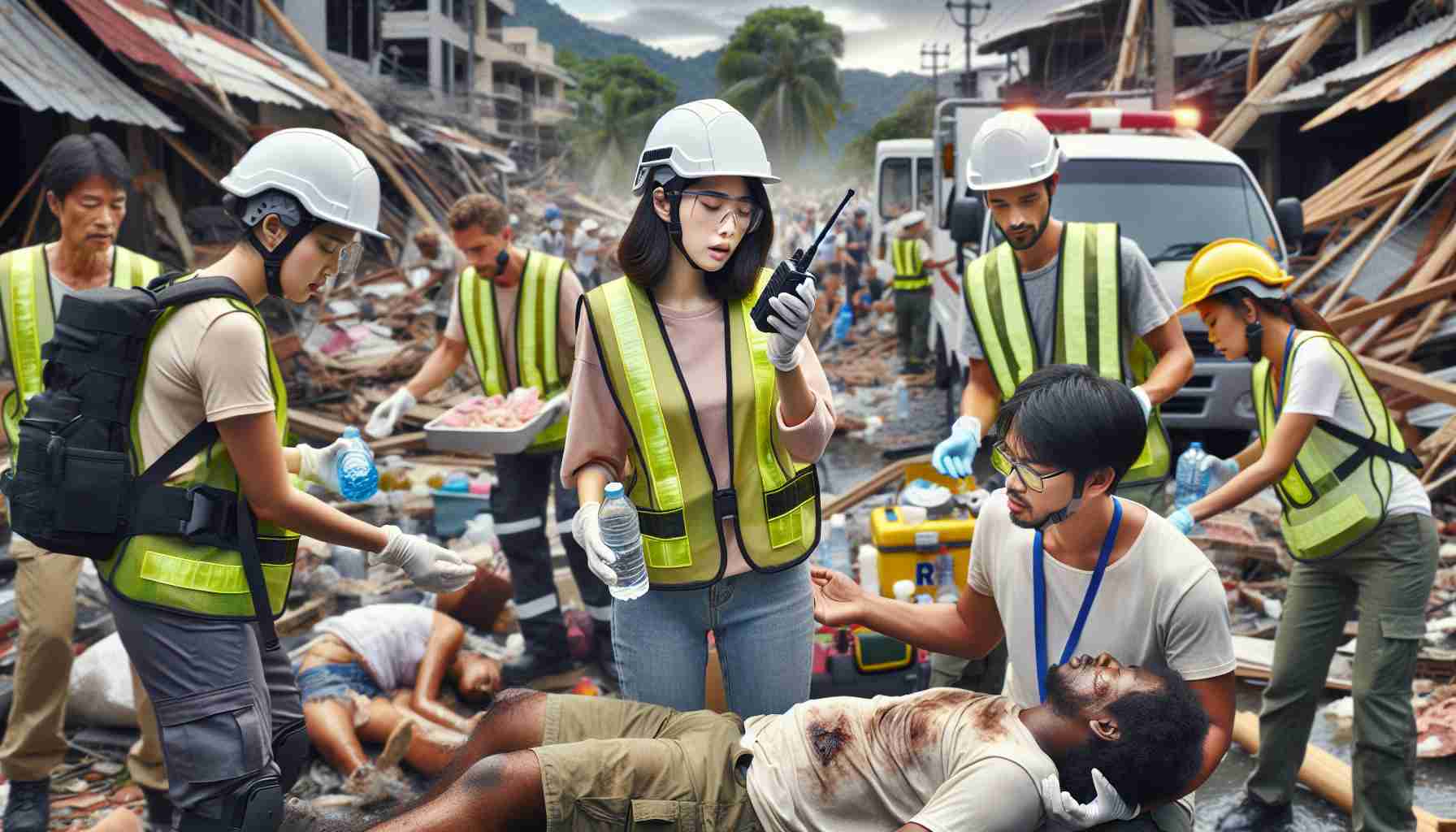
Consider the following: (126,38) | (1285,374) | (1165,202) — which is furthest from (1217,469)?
(126,38)

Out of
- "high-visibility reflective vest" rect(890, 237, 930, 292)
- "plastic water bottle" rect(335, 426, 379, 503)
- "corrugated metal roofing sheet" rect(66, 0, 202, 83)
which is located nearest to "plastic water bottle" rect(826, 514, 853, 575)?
"plastic water bottle" rect(335, 426, 379, 503)

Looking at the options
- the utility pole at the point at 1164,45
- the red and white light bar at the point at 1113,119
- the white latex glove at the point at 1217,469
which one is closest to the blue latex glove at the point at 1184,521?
the white latex glove at the point at 1217,469

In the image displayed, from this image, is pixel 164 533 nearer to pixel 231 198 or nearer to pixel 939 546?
pixel 231 198

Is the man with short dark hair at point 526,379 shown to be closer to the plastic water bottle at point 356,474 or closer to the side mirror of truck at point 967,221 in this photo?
the plastic water bottle at point 356,474

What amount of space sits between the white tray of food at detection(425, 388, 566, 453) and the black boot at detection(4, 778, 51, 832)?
1854mm

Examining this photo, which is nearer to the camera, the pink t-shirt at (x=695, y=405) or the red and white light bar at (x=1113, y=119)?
the pink t-shirt at (x=695, y=405)

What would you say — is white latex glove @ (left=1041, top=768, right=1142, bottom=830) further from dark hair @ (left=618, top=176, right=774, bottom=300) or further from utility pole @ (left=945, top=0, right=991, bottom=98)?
utility pole @ (left=945, top=0, right=991, bottom=98)

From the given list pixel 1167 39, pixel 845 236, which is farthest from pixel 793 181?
pixel 1167 39

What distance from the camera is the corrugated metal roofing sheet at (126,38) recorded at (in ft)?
34.9

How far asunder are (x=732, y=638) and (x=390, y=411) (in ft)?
9.22

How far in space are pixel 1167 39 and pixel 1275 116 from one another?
4.89 m

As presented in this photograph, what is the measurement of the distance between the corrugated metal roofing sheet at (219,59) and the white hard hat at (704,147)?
10.7 meters

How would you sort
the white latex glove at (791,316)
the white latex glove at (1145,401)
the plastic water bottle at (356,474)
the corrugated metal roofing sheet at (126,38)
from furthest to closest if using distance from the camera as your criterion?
the corrugated metal roofing sheet at (126,38), the white latex glove at (1145,401), the plastic water bottle at (356,474), the white latex glove at (791,316)

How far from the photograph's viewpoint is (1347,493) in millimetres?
3822
